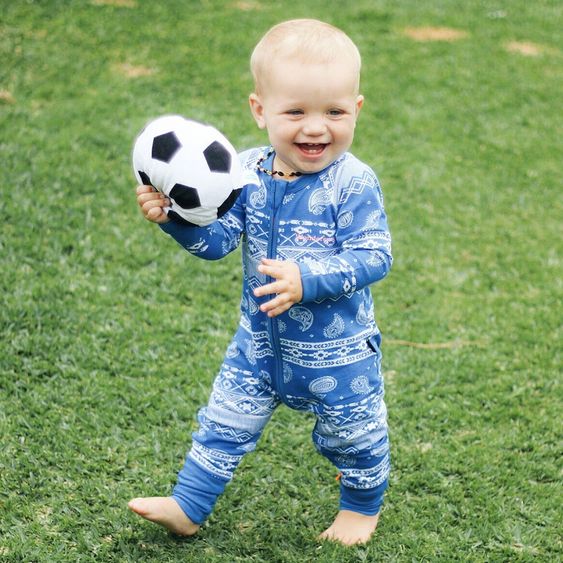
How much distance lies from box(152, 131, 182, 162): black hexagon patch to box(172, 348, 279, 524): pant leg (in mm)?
656

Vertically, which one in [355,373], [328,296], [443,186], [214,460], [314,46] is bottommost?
[443,186]

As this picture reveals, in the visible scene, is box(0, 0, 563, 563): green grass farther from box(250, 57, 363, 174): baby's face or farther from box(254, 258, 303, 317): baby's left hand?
box(250, 57, 363, 174): baby's face

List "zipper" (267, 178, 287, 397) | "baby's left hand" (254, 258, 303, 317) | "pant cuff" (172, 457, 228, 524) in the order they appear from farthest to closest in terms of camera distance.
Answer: "pant cuff" (172, 457, 228, 524) < "zipper" (267, 178, 287, 397) < "baby's left hand" (254, 258, 303, 317)

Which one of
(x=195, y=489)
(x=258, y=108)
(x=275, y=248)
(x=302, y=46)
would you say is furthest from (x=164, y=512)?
(x=302, y=46)

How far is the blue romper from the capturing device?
215 cm

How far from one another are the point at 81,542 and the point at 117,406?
70cm

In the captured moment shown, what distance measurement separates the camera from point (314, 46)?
2041 mm

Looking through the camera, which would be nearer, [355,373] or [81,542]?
[355,373]

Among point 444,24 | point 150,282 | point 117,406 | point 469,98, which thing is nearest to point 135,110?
point 150,282

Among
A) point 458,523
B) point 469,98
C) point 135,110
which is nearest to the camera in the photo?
point 458,523

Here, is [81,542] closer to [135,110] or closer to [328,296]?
[328,296]

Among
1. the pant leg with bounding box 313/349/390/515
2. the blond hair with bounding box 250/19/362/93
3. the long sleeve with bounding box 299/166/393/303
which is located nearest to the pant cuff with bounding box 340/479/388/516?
the pant leg with bounding box 313/349/390/515

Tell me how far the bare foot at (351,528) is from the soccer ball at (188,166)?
1.11 m

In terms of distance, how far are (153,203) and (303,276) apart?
16.3 inches
